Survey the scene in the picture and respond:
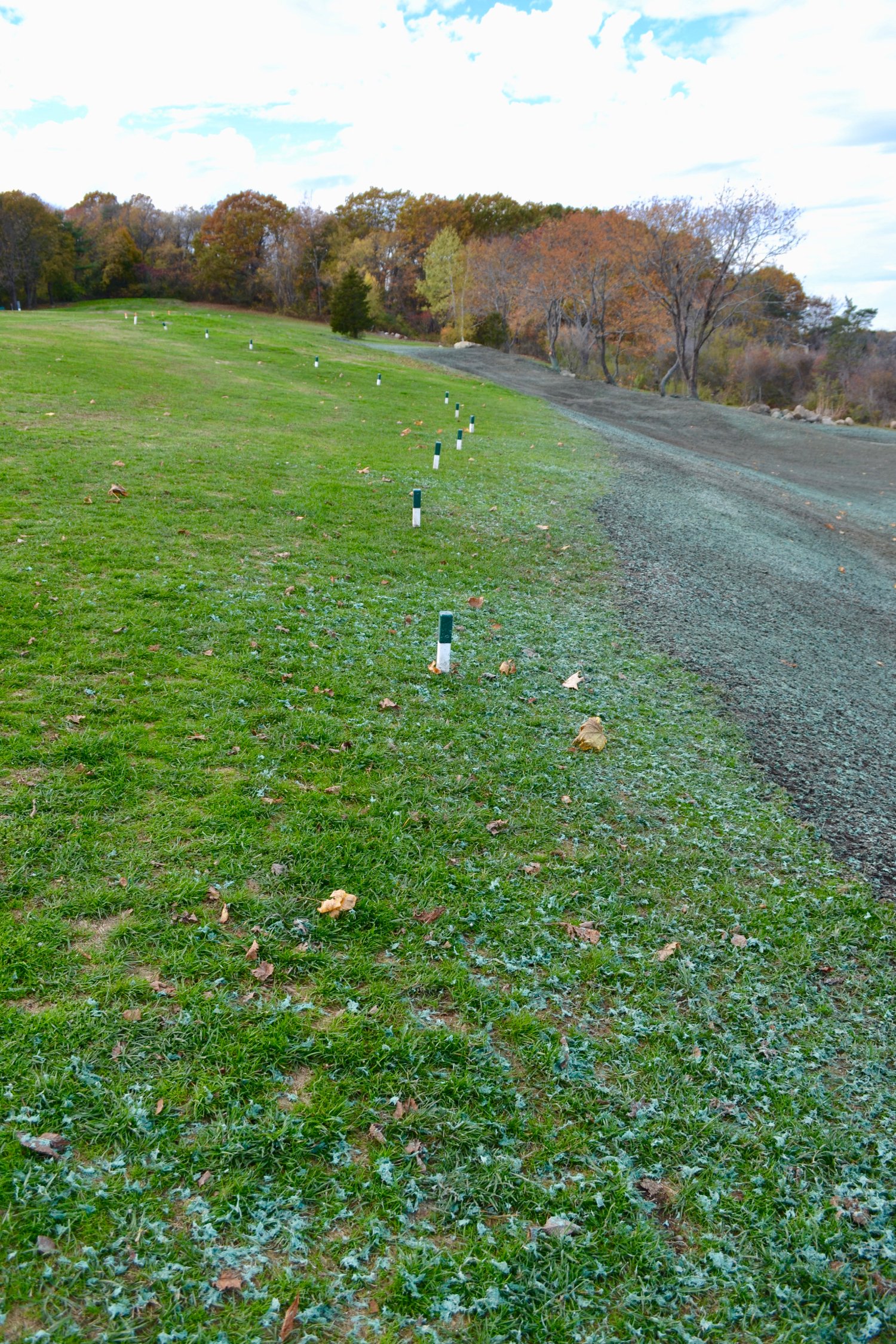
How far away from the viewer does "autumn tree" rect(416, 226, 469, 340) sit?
196ft

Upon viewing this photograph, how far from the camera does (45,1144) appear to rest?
292 centimetres

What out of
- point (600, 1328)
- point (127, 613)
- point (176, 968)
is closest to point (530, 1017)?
point (600, 1328)

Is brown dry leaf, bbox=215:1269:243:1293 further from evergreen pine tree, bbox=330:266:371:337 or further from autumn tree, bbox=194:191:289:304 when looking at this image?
autumn tree, bbox=194:191:289:304

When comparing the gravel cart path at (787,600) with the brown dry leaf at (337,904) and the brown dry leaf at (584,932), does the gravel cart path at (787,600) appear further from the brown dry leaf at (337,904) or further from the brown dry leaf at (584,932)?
the brown dry leaf at (337,904)

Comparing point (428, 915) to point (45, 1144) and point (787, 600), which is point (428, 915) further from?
point (787, 600)

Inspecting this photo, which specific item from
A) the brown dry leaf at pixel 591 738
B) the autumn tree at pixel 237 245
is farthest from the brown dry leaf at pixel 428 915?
the autumn tree at pixel 237 245

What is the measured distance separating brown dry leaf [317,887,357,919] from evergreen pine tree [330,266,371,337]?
160ft

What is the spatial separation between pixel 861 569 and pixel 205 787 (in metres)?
14.6

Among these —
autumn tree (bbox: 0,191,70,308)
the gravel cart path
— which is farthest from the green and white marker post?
autumn tree (bbox: 0,191,70,308)

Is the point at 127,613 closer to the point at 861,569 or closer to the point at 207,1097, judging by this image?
the point at 207,1097

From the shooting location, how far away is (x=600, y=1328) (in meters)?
2.66

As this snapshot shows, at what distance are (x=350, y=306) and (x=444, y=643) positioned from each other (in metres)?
46.4

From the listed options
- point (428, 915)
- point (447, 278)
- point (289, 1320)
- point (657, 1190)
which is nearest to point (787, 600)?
point (428, 915)

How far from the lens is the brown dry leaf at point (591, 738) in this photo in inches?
260
